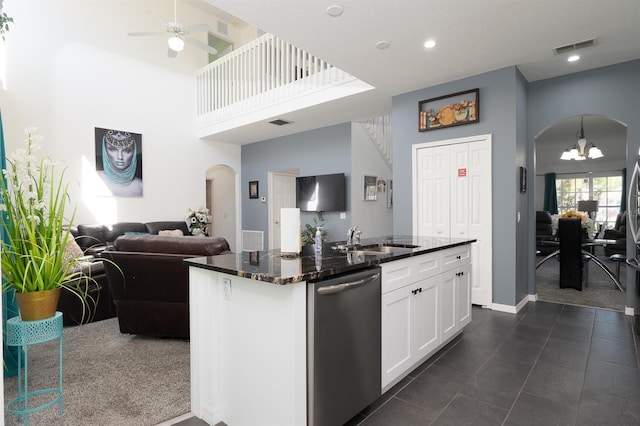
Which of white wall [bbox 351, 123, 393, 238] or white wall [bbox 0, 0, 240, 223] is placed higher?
white wall [bbox 0, 0, 240, 223]

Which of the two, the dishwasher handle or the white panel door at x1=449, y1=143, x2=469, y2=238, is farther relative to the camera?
the white panel door at x1=449, y1=143, x2=469, y2=238

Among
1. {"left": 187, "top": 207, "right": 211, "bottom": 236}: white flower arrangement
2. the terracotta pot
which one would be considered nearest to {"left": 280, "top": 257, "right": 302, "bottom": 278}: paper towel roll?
the terracotta pot

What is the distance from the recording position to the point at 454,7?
9.30ft

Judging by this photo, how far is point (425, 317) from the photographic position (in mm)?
2557

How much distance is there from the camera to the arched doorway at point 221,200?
928 centimetres

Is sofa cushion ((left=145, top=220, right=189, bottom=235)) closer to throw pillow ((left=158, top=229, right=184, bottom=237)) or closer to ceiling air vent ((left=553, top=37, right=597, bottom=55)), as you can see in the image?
throw pillow ((left=158, top=229, right=184, bottom=237))

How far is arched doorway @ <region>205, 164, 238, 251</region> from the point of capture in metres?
9.28

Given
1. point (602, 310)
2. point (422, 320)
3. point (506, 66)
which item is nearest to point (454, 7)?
point (506, 66)

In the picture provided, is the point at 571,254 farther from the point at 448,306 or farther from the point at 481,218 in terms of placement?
the point at 448,306

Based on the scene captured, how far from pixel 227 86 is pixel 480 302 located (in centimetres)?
592

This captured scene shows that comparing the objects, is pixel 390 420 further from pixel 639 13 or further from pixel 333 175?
pixel 333 175

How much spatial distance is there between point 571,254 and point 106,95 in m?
8.17

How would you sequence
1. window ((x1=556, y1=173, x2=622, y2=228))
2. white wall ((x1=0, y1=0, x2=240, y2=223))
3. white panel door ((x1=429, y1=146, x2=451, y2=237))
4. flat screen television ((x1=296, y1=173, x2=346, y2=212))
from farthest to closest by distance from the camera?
1. window ((x1=556, y1=173, x2=622, y2=228))
2. flat screen television ((x1=296, y1=173, x2=346, y2=212))
3. white wall ((x1=0, y1=0, x2=240, y2=223))
4. white panel door ((x1=429, y1=146, x2=451, y2=237))

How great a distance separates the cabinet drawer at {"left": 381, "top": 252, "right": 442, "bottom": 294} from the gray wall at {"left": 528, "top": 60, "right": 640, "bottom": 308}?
2.68 m
